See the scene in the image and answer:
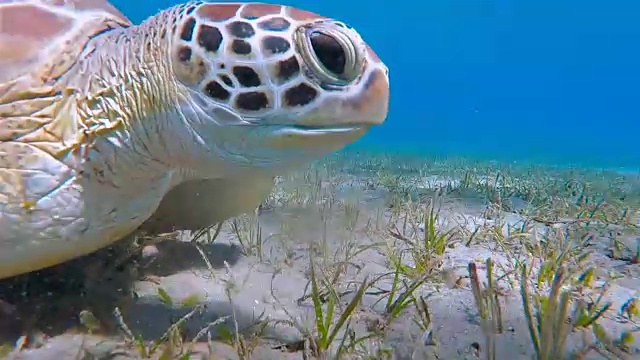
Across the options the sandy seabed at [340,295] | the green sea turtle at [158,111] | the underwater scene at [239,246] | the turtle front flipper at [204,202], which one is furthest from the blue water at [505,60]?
the green sea turtle at [158,111]

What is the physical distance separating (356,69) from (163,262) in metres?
1.39

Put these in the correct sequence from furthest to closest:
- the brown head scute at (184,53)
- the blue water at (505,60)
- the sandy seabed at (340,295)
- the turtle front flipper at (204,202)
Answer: the blue water at (505,60)
the turtle front flipper at (204,202)
the brown head scute at (184,53)
the sandy seabed at (340,295)

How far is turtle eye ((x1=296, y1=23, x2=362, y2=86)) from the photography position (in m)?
1.50

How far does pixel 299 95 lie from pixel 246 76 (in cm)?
19

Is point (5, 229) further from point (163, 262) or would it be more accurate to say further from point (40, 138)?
point (163, 262)

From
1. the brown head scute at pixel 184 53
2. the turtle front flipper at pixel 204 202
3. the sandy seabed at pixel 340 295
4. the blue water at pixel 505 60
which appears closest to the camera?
the sandy seabed at pixel 340 295

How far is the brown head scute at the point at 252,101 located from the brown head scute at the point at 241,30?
0.20 m

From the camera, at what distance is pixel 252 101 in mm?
1521

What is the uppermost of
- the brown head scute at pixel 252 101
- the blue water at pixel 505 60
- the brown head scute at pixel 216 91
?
the blue water at pixel 505 60

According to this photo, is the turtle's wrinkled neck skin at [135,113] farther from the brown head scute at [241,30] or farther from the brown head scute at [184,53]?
the brown head scute at [241,30]

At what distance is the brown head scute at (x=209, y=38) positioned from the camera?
5.08 feet

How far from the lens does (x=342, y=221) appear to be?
278 cm

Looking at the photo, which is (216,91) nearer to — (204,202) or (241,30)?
(241,30)

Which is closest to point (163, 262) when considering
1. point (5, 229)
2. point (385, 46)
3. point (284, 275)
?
point (284, 275)
